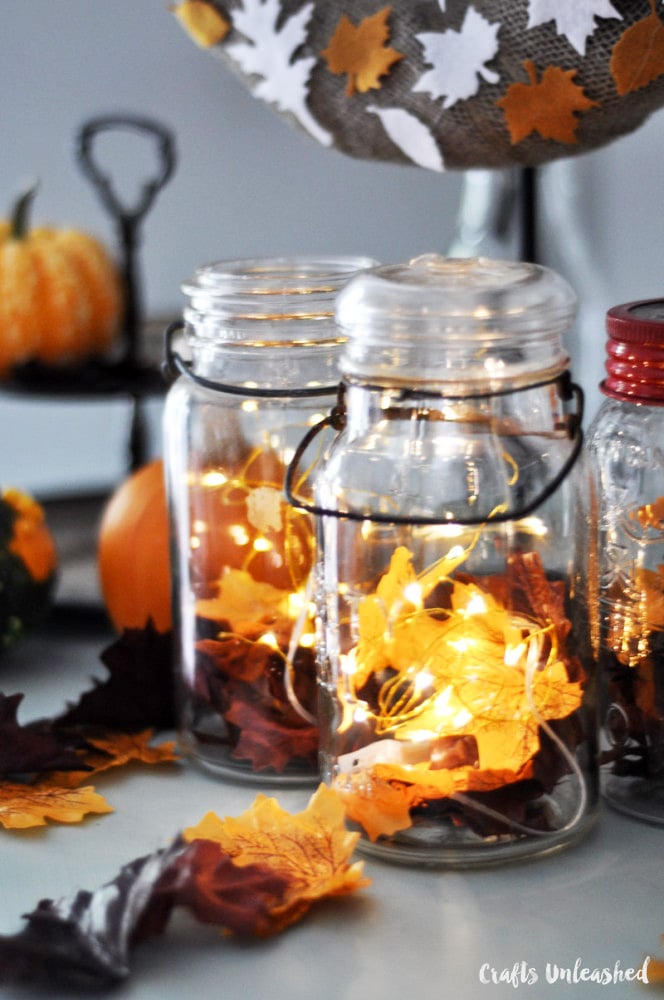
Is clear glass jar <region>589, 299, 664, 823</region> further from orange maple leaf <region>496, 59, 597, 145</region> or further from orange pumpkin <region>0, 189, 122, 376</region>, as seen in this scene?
orange pumpkin <region>0, 189, 122, 376</region>

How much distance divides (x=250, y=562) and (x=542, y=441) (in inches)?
7.8

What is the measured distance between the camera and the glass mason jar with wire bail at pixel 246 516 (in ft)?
2.31

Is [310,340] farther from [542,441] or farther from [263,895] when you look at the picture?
[263,895]

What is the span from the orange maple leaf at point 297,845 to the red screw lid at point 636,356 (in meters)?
0.25

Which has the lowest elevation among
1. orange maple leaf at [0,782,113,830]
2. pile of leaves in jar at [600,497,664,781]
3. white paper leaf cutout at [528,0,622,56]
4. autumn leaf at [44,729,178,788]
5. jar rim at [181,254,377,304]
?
autumn leaf at [44,729,178,788]

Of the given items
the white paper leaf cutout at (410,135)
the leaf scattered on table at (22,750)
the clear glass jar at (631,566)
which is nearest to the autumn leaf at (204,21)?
the white paper leaf cutout at (410,135)

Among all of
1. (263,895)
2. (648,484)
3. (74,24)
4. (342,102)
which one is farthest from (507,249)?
(263,895)

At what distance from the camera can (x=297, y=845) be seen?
0.59 metres

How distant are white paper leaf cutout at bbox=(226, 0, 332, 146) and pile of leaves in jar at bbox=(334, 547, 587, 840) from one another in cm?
32

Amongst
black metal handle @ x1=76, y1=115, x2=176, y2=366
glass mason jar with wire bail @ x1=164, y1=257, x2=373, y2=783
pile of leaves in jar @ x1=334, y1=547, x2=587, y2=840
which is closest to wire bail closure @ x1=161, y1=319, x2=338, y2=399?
glass mason jar with wire bail @ x1=164, y1=257, x2=373, y2=783

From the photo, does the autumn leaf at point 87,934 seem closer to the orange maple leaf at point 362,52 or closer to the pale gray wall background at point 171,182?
the orange maple leaf at point 362,52

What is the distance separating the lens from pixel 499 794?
0.60m

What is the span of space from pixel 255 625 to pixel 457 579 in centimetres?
14

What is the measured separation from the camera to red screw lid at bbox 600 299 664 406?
2.01 feet
